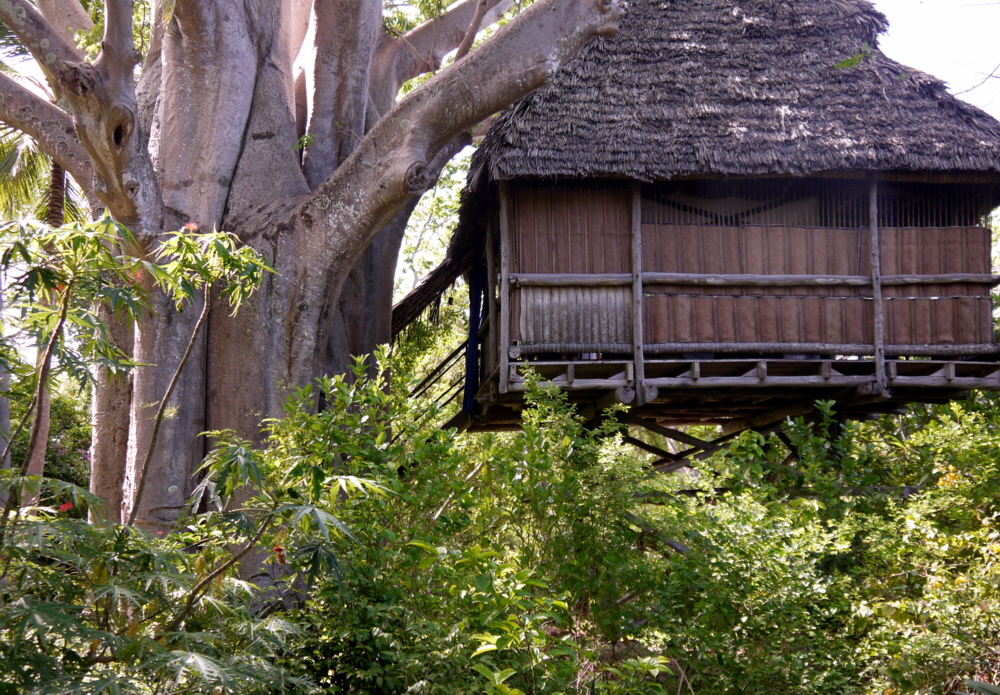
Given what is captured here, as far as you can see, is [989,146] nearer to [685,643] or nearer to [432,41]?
[685,643]

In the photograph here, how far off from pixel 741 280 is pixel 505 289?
2.02 m

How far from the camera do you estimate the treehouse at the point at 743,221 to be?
701cm

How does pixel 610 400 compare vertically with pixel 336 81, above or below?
below

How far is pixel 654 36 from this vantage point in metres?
7.77

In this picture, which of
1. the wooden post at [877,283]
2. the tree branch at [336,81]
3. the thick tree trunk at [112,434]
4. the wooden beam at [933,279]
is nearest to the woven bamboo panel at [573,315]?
the wooden post at [877,283]

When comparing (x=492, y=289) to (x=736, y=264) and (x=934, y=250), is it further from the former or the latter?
(x=934, y=250)

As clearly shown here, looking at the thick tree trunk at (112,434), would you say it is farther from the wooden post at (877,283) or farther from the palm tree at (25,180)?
the wooden post at (877,283)

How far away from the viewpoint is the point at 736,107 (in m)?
7.34

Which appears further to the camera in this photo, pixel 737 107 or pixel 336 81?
pixel 336 81

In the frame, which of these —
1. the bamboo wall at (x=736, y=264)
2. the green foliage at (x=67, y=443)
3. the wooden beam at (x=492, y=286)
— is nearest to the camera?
the bamboo wall at (x=736, y=264)

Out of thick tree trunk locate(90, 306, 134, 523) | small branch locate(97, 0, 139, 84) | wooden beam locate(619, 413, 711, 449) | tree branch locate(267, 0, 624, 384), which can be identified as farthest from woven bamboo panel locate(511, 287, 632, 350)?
small branch locate(97, 0, 139, 84)

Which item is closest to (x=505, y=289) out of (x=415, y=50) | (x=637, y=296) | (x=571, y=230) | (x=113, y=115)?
(x=571, y=230)

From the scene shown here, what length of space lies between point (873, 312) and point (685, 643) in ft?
13.6

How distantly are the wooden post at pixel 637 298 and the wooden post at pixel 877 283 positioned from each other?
6.59ft
